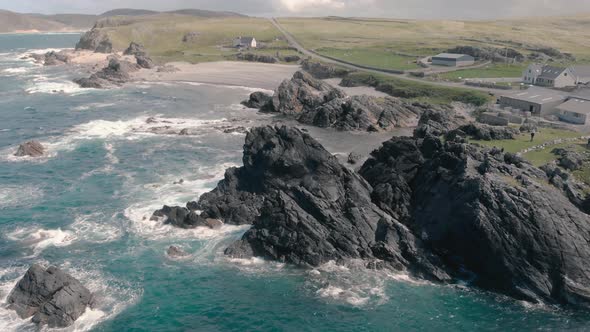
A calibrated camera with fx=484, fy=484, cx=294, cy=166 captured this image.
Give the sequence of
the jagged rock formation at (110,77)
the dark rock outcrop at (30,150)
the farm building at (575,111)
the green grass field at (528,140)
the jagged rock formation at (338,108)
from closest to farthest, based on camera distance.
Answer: the green grass field at (528,140) < the dark rock outcrop at (30,150) < the farm building at (575,111) < the jagged rock formation at (338,108) < the jagged rock formation at (110,77)

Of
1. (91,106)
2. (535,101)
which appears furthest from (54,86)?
(535,101)

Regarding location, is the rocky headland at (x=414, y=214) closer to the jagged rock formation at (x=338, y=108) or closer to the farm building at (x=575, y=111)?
the jagged rock formation at (x=338, y=108)

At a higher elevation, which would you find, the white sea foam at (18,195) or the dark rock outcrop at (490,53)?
the dark rock outcrop at (490,53)

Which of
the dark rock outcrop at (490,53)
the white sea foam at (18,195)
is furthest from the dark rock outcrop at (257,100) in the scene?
the dark rock outcrop at (490,53)

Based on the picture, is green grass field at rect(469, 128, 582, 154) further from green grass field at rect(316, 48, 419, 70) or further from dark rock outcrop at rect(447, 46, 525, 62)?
dark rock outcrop at rect(447, 46, 525, 62)

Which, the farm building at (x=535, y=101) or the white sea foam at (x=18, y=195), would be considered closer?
the white sea foam at (x=18, y=195)

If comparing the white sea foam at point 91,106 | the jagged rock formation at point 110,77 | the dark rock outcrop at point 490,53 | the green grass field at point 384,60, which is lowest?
the white sea foam at point 91,106
